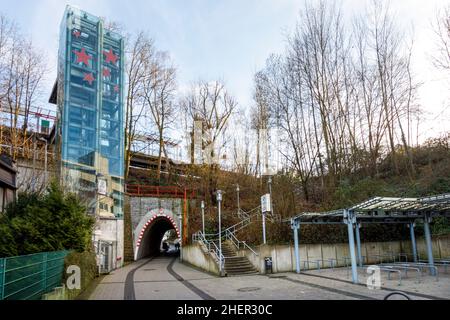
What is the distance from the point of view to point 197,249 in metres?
21.9

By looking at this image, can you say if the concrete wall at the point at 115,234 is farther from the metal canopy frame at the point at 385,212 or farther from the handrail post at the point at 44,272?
the handrail post at the point at 44,272

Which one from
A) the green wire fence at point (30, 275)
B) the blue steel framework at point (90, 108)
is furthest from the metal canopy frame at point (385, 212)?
the blue steel framework at point (90, 108)

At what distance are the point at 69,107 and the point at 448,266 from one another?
27.1m

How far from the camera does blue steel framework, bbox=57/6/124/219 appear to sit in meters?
27.1

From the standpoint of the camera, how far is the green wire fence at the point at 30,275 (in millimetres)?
6682

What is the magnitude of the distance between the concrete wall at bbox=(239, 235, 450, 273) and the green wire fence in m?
9.88

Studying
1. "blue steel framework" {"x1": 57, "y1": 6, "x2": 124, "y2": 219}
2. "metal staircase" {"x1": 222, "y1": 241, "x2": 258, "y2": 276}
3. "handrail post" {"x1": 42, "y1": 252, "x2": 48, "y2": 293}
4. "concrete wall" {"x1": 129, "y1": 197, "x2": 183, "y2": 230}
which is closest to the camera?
"handrail post" {"x1": 42, "y1": 252, "x2": 48, "y2": 293}

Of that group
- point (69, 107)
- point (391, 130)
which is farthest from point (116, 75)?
point (391, 130)

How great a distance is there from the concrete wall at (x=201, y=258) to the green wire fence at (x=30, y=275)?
29.3 feet

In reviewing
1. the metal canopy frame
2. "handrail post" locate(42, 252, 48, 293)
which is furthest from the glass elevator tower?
the metal canopy frame

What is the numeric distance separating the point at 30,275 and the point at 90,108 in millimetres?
22895

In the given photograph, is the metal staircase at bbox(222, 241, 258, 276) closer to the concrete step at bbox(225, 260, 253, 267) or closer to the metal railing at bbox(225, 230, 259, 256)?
the concrete step at bbox(225, 260, 253, 267)
